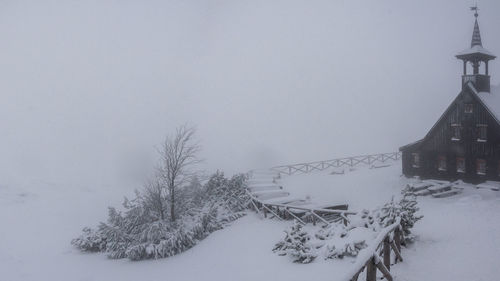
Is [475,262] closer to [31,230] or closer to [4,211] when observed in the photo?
[31,230]

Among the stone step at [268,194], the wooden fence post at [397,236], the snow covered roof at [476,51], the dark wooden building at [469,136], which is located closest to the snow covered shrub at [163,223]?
the stone step at [268,194]

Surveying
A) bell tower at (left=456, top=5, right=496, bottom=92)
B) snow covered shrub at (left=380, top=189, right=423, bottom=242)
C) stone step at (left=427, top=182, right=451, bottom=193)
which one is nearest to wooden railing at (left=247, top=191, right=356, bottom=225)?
snow covered shrub at (left=380, top=189, right=423, bottom=242)

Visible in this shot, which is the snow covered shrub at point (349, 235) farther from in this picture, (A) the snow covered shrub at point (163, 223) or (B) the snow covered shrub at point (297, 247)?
(A) the snow covered shrub at point (163, 223)

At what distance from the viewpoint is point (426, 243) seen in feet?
45.0

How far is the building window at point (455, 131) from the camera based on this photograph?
28577mm

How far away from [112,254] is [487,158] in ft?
86.2

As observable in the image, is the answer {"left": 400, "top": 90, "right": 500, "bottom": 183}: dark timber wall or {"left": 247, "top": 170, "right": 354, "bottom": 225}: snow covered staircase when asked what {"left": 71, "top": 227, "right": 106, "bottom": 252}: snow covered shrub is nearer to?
{"left": 247, "top": 170, "right": 354, "bottom": 225}: snow covered staircase

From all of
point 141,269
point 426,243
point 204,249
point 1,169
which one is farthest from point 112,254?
point 1,169

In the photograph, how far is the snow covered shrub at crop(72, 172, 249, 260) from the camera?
69.4 feet

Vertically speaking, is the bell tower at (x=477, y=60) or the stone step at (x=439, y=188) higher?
the bell tower at (x=477, y=60)

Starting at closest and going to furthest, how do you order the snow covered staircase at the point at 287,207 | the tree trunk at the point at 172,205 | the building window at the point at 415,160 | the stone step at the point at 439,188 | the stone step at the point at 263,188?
1. the snow covered staircase at the point at 287,207
2. the tree trunk at the point at 172,205
3. the stone step at the point at 439,188
4. the stone step at the point at 263,188
5. the building window at the point at 415,160

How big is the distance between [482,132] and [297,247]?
20.7 metres

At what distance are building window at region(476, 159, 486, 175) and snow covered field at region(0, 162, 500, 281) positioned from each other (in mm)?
2250

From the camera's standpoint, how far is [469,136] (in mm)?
27734
